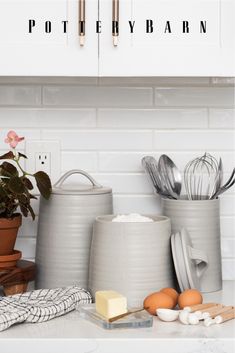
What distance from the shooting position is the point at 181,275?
1.58 metres

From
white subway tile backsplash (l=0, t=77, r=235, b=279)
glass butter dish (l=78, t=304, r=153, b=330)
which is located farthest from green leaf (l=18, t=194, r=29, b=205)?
glass butter dish (l=78, t=304, r=153, b=330)

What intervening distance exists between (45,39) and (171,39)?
0.31 m

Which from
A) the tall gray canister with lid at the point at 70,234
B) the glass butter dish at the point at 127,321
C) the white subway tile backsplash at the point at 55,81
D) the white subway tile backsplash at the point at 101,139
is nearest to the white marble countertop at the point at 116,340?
the glass butter dish at the point at 127,321

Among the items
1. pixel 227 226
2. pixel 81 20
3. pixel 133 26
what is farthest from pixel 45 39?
pixel 227 226

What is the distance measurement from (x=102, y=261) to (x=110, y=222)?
3.9 inches

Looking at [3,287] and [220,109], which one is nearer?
[3,287]

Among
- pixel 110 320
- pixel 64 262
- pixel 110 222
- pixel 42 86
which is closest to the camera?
pixel 110 320

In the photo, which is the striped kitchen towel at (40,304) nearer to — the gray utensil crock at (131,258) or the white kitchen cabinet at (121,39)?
the gray utensil crock at (131,258)

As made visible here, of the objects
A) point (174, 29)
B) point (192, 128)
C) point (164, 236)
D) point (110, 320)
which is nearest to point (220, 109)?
point (192, 128)

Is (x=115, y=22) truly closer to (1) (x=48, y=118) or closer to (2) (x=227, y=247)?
(1) (x=48, y=118)

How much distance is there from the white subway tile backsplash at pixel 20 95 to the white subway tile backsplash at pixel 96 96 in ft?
0.09

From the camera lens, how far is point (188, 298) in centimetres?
149

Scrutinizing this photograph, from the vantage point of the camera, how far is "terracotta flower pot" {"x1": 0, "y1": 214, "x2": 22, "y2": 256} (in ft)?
5.47

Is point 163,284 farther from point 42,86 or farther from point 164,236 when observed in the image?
point 42,86
